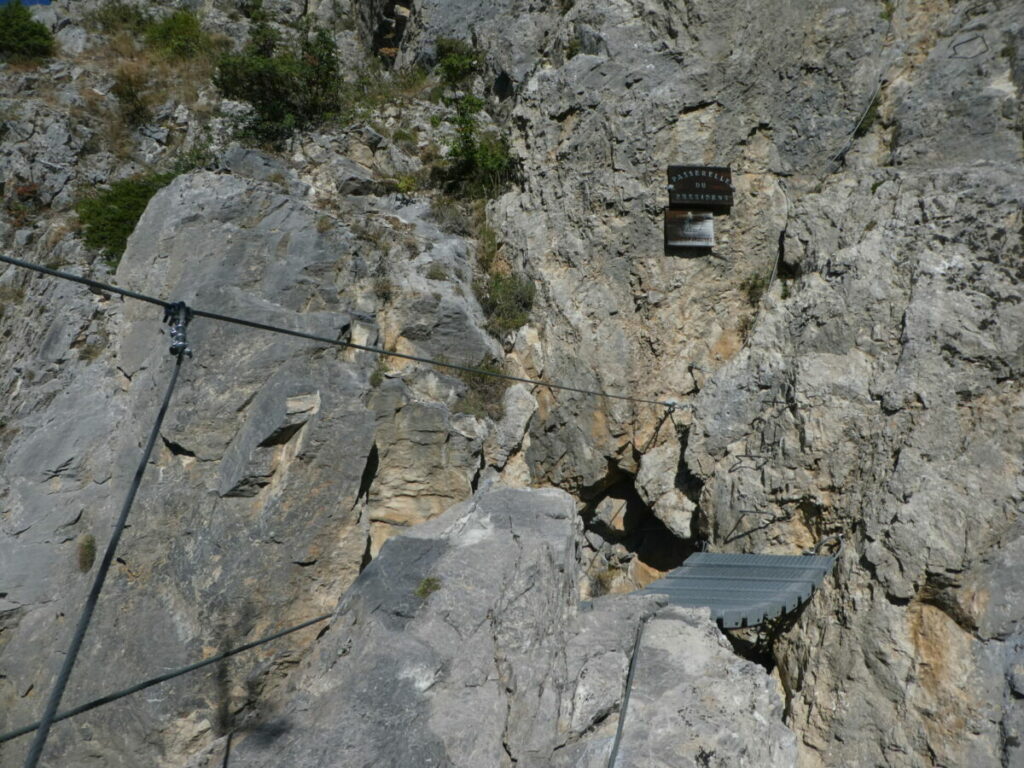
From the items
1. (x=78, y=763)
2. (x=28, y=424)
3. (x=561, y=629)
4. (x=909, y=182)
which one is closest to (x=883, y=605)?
(x=561, y=629)

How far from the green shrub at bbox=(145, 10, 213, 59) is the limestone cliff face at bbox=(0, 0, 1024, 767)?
2.39 meters

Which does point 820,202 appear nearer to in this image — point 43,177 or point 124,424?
point 124,424

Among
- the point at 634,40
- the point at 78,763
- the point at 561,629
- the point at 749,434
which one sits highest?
the point at 634,40

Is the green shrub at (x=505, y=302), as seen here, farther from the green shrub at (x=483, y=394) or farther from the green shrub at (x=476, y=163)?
the green shrub at (x=476, y=163)

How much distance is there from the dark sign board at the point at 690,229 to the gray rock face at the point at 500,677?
197 inches

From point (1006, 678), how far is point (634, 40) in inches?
352

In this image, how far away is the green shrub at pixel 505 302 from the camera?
909 centimetres

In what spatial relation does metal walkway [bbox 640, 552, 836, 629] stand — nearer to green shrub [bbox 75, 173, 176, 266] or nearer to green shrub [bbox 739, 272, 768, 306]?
green shrub [bbox 739, 272, 768, 306]

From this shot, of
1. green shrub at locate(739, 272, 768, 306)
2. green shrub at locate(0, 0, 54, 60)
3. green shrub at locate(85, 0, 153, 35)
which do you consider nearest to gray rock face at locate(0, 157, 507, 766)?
green shrub at locate(739, 272, 768, 306)

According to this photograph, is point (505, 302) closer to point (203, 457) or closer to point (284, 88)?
point (203, 457)

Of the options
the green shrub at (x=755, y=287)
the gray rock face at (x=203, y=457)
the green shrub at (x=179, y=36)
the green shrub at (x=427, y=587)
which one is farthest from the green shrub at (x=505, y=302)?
the green shrub at (x=179, y=36)

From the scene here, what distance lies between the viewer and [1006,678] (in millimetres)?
5242

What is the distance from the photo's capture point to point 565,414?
8844 mm

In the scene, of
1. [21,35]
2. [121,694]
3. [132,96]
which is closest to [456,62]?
[132,96]
